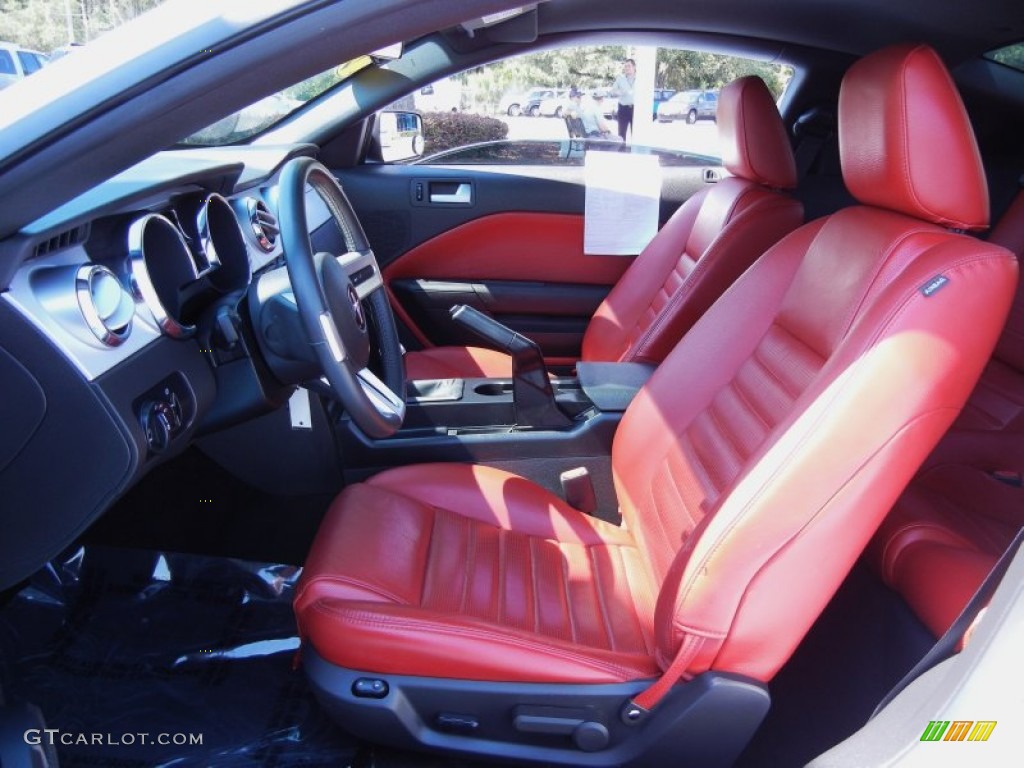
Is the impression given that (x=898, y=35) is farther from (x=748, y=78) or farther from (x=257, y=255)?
(x=257, y=255)

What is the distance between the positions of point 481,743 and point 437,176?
2035mm

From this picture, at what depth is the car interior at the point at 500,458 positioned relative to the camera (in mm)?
1006

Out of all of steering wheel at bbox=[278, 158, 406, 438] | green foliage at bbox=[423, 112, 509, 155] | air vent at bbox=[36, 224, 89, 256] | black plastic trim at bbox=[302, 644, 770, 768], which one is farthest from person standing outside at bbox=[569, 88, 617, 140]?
black plastic trim at bbox=[302, 644, 770, 768]

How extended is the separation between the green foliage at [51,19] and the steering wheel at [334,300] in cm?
38

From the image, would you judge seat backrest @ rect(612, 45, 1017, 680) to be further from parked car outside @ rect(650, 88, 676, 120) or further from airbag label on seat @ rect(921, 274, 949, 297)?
parked car outside @ rect(650, 88, 676, 120)

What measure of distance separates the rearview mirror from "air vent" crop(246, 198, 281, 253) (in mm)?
1059

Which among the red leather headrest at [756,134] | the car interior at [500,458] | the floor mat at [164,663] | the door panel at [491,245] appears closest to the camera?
the car interior at [500,458]

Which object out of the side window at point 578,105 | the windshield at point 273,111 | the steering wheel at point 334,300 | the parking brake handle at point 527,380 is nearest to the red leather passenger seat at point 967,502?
the parking brake handle at point 527,380

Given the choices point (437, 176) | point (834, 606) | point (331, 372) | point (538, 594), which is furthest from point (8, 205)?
point (437, 176)

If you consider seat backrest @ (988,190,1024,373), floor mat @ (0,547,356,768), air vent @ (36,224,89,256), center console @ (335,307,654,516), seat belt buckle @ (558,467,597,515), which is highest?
air vent @ (36,224,89,256)

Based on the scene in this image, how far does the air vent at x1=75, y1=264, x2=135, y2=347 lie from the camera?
109 centimetres

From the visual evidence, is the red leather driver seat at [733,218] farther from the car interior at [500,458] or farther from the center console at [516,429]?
the center console at [516,429]

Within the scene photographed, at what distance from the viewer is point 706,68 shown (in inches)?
104

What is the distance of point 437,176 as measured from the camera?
9.36ft
